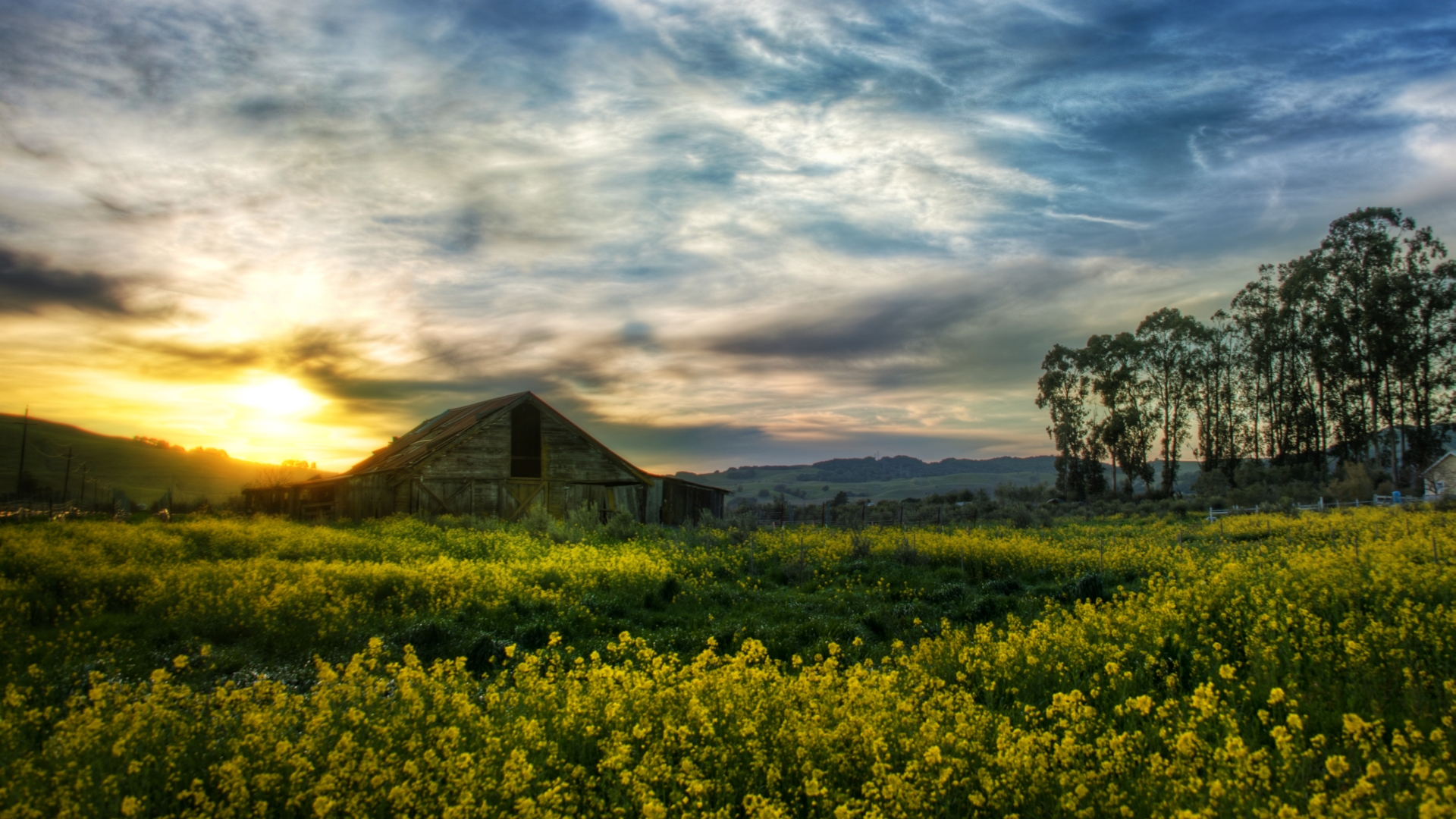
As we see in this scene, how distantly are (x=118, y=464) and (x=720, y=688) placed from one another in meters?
136

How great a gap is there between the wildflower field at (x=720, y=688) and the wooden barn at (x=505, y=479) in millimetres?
11641

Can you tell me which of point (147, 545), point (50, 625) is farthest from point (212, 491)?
point (50, 625)

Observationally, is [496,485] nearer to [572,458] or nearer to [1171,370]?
[572,458]

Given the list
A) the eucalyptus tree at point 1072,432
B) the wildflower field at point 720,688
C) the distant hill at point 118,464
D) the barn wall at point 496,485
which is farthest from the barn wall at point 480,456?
the distant hill at point 118,464

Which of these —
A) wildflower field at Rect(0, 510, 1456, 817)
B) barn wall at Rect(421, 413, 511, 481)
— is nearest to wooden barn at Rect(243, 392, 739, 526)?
barn wall at Rect(421, 413, 511, 481)

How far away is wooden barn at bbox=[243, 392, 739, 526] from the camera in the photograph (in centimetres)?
2830

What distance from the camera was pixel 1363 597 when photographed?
984 centimetres

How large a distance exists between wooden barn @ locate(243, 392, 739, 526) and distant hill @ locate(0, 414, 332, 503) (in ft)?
226

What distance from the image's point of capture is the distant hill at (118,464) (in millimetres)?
91938

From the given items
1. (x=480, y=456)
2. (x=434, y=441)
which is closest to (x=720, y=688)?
(x=480, y=456)

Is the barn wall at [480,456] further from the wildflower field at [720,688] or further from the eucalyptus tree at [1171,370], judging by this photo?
the eucalyptus tree at [1171,370]

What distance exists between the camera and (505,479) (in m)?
29.3

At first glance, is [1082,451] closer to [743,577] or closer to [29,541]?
[743,577]

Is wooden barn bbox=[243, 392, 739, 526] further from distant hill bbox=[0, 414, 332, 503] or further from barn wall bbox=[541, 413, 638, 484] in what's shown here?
distant hill bbox=[0, 414, 332, 503]
